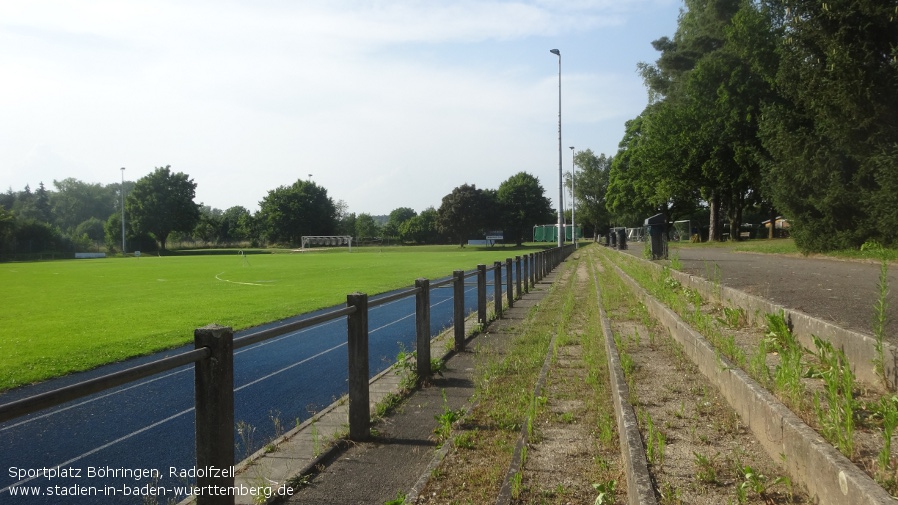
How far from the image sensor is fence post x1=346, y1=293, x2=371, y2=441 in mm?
5184

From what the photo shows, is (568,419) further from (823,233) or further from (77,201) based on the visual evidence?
(77,201)

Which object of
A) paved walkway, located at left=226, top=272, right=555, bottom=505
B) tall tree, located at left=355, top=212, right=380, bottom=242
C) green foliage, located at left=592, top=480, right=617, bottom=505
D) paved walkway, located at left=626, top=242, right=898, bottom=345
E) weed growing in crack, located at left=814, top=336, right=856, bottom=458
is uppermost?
tall tree, located at left=355, top=212, right=380, bottom=242

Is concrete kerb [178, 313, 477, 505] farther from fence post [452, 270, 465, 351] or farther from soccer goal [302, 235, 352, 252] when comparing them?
soccer goal [302, 235, 352, 252]

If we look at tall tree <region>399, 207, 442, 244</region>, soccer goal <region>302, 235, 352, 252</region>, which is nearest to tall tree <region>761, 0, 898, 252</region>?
soccer goal <region>302, 235, 352, 252</region>

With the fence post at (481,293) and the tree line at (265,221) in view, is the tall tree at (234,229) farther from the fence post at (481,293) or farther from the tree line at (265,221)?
the fence post at (481,293)

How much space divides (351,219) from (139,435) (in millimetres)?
→ 119848

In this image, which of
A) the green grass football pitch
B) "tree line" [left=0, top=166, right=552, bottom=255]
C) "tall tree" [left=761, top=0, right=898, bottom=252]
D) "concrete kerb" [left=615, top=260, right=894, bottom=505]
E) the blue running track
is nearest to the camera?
"concrete kerb" [left=615, top=260, right=894, bottom=505]

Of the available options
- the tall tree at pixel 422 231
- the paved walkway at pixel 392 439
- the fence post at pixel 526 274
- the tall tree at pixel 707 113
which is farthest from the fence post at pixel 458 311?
the tall tree at pixel 422 231

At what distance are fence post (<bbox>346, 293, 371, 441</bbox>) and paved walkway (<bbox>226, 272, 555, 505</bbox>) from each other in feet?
0.42

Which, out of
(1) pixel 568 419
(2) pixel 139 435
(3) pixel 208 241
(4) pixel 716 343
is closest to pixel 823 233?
(4) pixel 716 343

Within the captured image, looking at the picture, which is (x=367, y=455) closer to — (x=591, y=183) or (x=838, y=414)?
(x=838, y=414)

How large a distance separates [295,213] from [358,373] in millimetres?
96453

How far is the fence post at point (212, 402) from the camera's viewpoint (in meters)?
3.30

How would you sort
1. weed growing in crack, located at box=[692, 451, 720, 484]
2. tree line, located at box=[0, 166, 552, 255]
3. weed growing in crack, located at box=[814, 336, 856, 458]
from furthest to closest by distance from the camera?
1. tree line, located at box=[0, 166, 552, 255]
2. weed growing in crack, located at box=[692, 451, 720, 484]
3. weed growing in crack, located at box=[814, 336, 856, 458]
